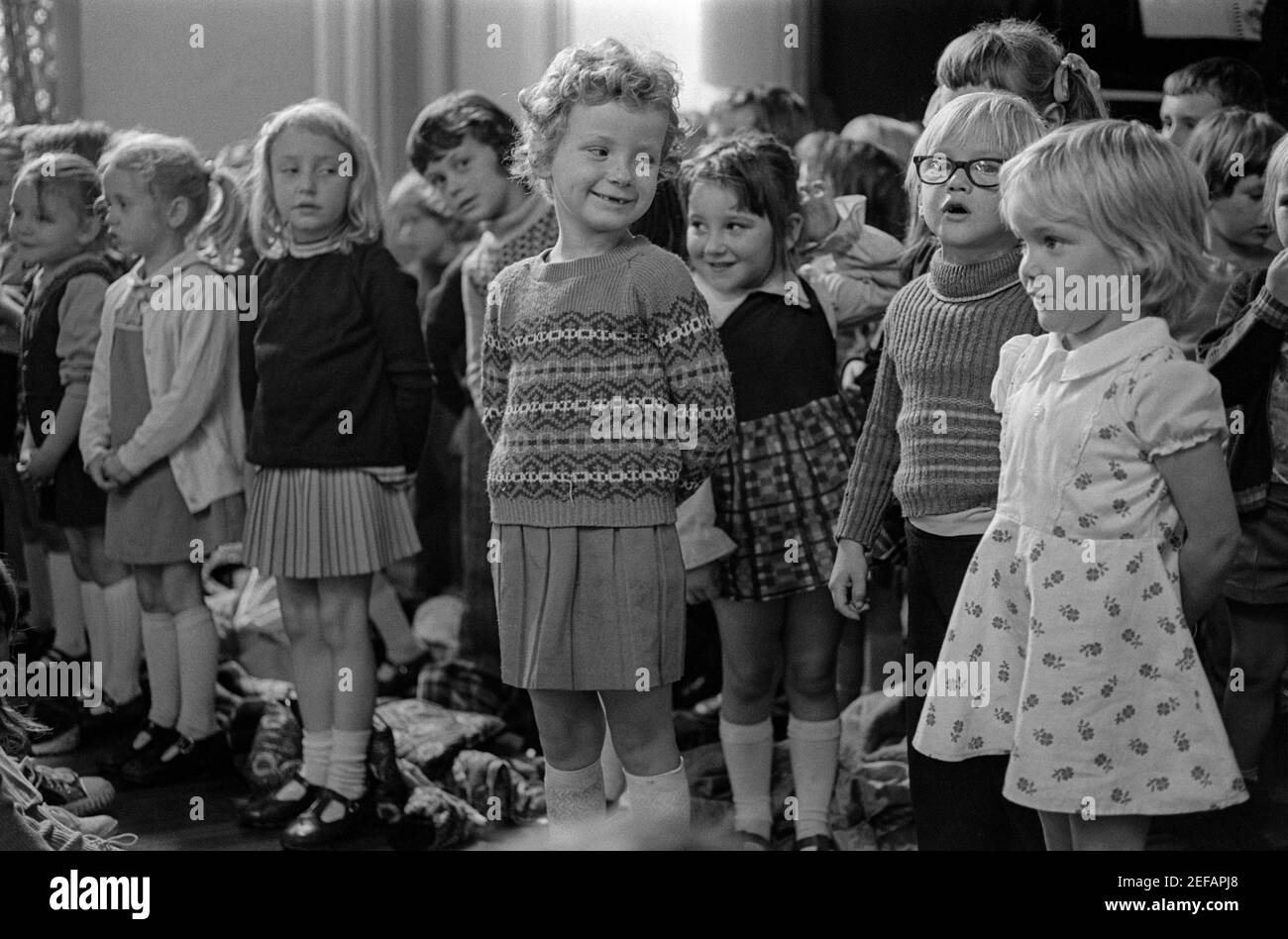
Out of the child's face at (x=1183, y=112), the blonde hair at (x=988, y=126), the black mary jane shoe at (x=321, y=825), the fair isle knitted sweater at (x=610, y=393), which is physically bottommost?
the black mary jane shoe at (x=321, y=825)

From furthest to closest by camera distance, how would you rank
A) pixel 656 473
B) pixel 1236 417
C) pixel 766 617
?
pixel 766 617, pixel 1236 417, pixel 656 473

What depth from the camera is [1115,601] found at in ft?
6.93

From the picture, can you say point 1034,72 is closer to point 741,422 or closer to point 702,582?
point 741,422

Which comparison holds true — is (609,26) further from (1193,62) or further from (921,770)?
(921,770)

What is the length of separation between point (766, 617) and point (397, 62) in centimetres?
132

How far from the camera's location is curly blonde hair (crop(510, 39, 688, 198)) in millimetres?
2455

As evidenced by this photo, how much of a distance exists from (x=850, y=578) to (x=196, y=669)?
138 centimetres

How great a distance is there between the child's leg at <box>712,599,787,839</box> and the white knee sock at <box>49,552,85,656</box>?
1.36 m

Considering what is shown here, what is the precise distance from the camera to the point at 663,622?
8.07ft

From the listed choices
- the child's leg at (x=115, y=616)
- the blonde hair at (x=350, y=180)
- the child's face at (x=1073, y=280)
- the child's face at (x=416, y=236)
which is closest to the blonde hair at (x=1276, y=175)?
the child's face at (x=1073, y=280)

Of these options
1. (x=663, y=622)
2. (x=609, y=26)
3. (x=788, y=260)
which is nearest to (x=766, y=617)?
(x=663, y=622)

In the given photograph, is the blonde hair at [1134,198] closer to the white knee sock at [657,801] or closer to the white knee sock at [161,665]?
the white knee sock at [657,801]

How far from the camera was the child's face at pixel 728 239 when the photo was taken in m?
2.80

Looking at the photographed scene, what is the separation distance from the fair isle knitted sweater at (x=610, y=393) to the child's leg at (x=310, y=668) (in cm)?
75
